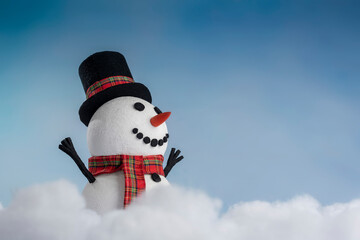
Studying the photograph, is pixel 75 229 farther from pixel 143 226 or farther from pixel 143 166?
pixel 143 166

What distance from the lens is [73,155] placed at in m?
1.64

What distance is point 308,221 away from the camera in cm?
145

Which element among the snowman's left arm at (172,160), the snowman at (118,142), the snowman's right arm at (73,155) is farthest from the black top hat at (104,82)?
the snowman's left arm at (172,160)

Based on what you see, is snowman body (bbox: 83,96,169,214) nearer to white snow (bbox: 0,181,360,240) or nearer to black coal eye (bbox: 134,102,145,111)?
black coal eye (bbox: 134,102,145,111)

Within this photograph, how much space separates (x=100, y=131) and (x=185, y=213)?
0.46m

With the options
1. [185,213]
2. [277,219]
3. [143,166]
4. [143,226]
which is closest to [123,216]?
[143,226]

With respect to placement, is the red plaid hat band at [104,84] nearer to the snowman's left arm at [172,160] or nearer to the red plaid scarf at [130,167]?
the red plaid scarf at [130,167]

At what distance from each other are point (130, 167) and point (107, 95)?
308mm

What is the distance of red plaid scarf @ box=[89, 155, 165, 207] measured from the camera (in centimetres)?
156

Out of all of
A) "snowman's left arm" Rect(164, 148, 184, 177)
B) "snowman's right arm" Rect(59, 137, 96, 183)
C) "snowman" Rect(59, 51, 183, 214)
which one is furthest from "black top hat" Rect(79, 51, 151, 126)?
"snowman's left arm" Rect(164, 148, 184, 177)

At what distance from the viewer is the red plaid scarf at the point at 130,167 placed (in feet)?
5.12

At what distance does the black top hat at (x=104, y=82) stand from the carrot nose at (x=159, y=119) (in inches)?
6.8

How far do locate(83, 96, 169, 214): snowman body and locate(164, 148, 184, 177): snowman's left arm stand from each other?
0.70 feet

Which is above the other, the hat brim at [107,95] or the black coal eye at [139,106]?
the hat brim at [107,95]
